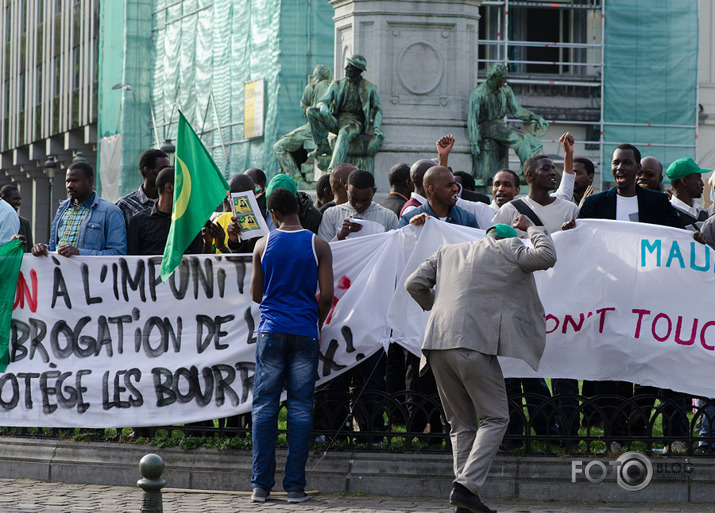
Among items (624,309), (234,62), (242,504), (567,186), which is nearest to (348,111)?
(567,186)

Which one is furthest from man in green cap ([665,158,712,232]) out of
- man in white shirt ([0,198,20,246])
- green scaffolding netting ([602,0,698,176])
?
green scaffolding netting ([602,0,698,176])

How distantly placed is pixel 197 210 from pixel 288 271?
1109 mm

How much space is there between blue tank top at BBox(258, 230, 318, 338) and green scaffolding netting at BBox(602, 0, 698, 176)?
2836 cm

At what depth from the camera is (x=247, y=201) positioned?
27.9 ft

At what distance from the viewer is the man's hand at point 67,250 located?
880 centimetres

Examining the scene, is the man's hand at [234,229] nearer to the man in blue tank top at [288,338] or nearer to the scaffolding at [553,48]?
the man in blue tank top at [288,338]

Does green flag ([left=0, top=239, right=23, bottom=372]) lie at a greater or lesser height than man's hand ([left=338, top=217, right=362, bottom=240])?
lesser

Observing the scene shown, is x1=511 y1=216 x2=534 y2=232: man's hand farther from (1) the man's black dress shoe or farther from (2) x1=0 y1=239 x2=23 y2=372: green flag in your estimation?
(2) x1=0 y1=239 x2=23 y2=372: green flag

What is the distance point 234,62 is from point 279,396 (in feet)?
91.8

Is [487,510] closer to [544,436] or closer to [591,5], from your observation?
[544,436]

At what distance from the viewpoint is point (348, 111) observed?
15.2 metres

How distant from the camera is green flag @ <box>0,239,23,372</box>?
8.90 metres

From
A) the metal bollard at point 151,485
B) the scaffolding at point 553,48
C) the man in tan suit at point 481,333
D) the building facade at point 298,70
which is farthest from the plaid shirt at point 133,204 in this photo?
the scaffolding at point 553,48

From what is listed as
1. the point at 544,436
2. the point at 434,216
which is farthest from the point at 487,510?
the point at 434,216
